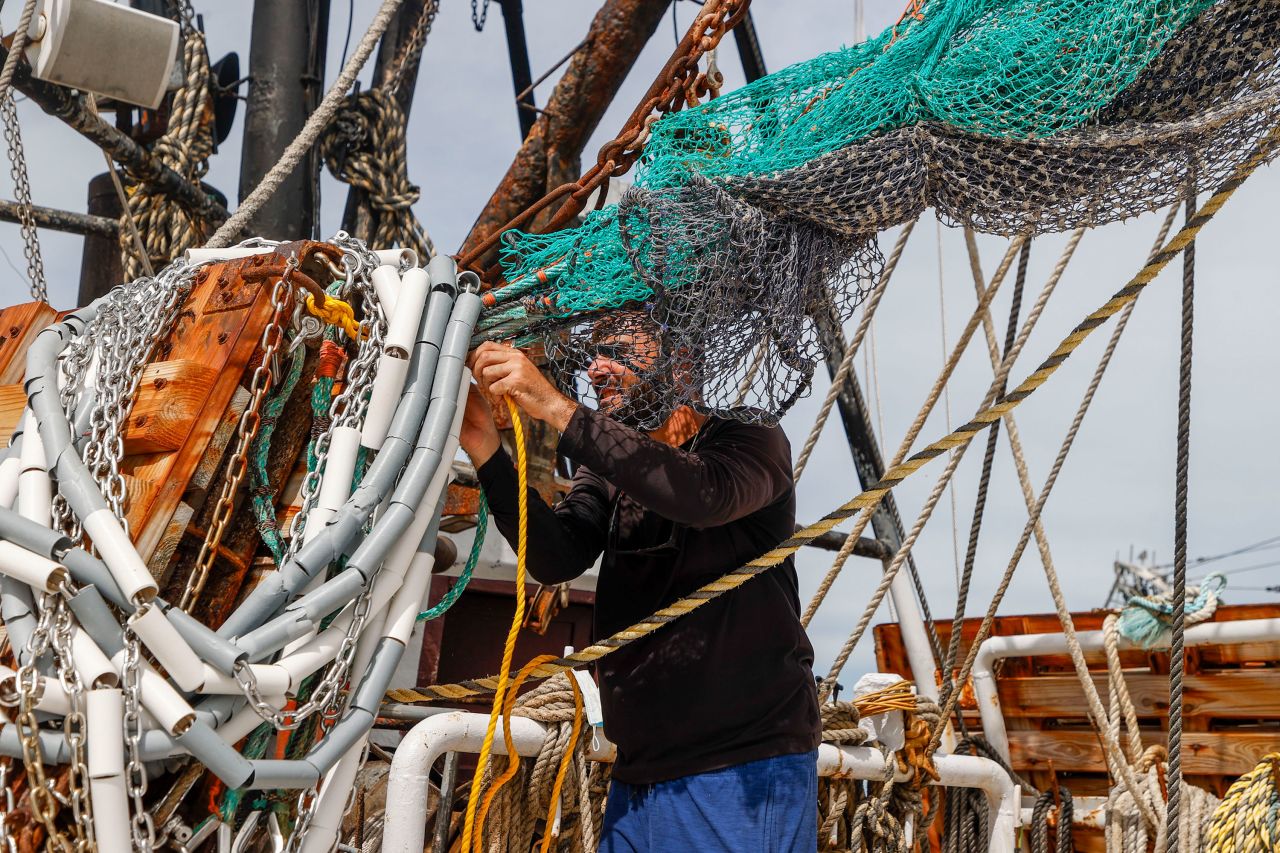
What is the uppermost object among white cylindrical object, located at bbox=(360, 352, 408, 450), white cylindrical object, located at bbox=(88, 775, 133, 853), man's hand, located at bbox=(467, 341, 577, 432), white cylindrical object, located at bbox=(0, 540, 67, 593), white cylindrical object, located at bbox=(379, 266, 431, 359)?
white cylindrical object, located at bbox=(379, 266, 431, 359)

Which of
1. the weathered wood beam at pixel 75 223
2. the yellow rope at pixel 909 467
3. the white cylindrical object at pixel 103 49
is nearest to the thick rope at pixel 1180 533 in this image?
the yellow rope at pixel 909 467

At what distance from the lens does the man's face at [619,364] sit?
2.40 metres

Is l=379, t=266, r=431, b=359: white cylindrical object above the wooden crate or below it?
above

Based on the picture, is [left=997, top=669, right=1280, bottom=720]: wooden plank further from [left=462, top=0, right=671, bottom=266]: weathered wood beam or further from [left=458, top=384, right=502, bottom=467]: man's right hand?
[left=458, top=384, right=502, bottom=467]: man's right hand

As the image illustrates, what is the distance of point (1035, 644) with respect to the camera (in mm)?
4547

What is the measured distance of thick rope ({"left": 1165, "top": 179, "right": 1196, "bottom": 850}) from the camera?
3.14m

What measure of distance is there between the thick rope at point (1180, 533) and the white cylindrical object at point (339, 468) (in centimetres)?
219

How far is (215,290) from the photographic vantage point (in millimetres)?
2256

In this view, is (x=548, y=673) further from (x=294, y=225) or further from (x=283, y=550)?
(x=294, y=225)

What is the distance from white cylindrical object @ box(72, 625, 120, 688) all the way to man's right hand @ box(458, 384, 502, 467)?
82cm

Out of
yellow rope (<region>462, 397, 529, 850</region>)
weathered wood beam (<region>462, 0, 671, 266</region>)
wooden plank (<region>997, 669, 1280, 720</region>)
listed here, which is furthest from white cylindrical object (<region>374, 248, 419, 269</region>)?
wooden plank (<region>997, 669, 1280, 720</region>)

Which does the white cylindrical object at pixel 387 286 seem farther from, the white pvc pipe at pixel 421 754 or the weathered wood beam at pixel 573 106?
the weathered wood beam at pixel 573 106

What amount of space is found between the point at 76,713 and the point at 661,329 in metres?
1.19

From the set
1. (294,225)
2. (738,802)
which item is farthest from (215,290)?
(294,225)
